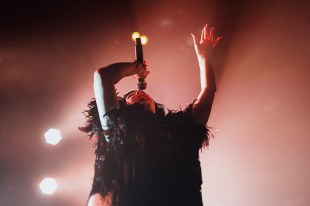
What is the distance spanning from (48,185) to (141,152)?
3192 mm

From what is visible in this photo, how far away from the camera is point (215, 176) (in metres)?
3.74

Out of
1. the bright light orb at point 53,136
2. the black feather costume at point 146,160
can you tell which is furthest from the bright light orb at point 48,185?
the black feather costume at point 146,160

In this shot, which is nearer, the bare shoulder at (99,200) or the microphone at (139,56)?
the bare shoulder at (99,200)

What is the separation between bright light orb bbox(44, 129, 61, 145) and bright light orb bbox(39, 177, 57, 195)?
519 millimetres

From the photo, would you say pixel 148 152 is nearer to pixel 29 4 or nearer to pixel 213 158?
pixel 213 158

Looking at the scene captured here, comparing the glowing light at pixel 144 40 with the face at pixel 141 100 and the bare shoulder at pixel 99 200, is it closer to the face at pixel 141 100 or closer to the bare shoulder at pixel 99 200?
the face at pixel 141 100

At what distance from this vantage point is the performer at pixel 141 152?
1.52m

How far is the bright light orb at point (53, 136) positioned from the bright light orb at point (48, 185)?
1.70 feet

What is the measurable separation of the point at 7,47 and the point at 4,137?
1060mm

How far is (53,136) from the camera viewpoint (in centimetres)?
425

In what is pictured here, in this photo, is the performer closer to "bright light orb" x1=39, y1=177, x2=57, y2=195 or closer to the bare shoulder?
the bare shoulder

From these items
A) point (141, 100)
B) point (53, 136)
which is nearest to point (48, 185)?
point (53, 136)

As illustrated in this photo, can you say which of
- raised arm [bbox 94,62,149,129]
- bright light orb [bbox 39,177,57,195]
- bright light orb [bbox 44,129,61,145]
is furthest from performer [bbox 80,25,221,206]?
bright light orb [bbox 39,177,57,195]

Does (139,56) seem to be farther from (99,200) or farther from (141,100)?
(99,200)
